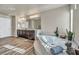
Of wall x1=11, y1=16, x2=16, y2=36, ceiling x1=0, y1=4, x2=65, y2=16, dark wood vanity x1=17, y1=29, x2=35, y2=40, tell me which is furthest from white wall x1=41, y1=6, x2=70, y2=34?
wall x1=11, y1=16, x2=16, y2=36

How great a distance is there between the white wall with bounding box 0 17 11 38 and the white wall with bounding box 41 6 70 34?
23.2 inches

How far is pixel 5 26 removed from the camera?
1.87 metres

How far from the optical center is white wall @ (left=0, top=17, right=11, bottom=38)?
1.83 meters

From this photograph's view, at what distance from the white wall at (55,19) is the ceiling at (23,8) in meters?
0.08

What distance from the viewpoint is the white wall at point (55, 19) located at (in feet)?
6.01

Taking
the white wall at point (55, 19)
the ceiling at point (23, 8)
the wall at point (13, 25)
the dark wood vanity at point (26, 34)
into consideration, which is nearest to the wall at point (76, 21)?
the white wall at point (55, 19)

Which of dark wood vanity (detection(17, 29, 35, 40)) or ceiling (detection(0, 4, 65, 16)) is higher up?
ceiling (detection(0, 4, 65, 16))

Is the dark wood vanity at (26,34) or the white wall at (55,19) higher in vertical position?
the white wall at (55,19)

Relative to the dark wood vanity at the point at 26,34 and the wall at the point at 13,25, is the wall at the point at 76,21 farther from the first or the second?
the wall at the point at 13,25

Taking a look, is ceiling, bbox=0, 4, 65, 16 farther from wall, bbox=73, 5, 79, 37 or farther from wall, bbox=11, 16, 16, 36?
wall, bbox=73, 5, 79, 37
